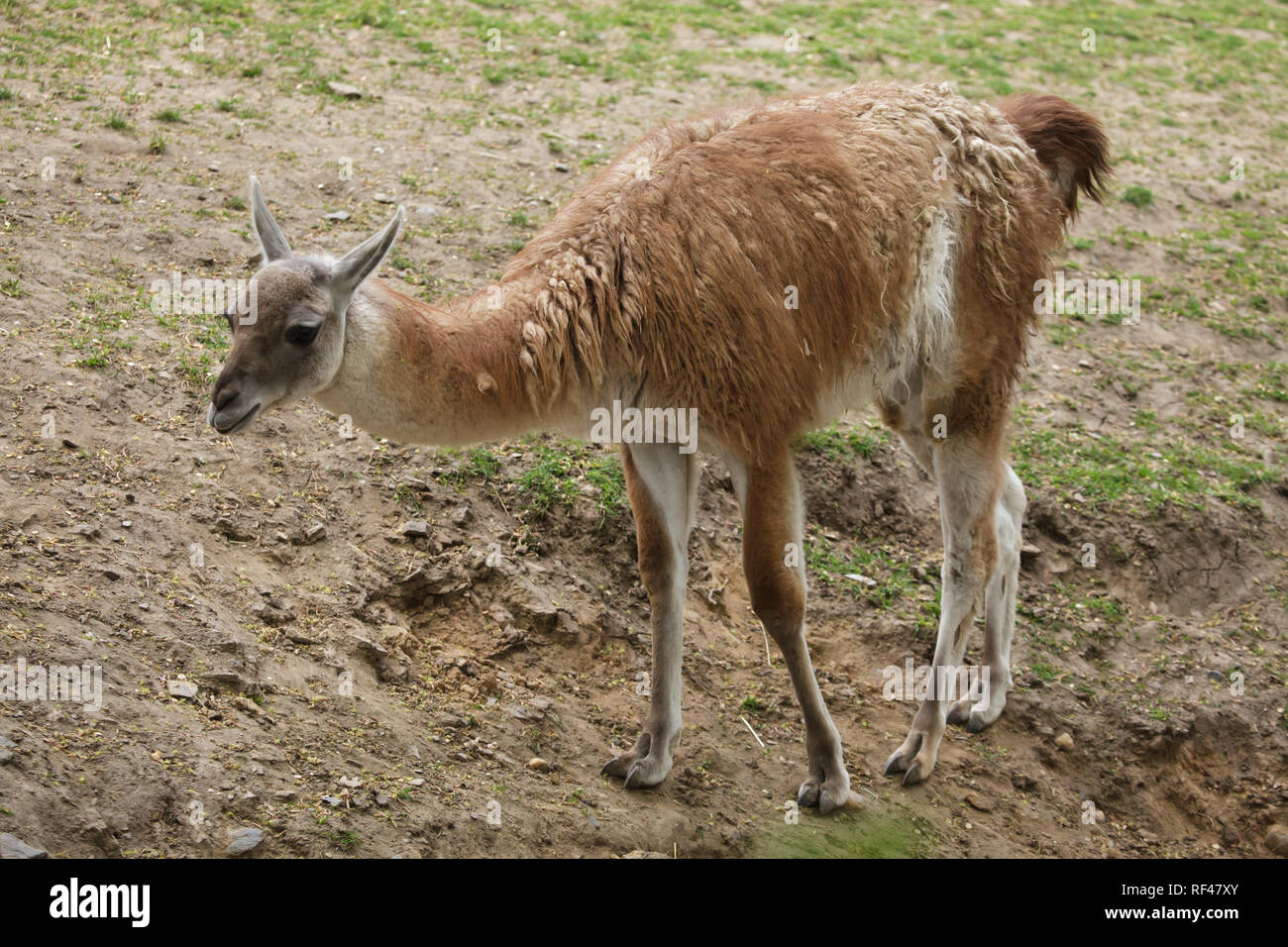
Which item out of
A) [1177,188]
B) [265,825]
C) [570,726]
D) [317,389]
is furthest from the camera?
[1177,188]

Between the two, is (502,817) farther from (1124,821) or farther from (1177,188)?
(1177,188)

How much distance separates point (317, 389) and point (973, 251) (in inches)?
108

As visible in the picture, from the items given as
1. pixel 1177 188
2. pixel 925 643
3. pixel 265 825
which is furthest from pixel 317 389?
pixel 1177 188

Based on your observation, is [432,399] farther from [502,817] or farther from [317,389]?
[502,817]

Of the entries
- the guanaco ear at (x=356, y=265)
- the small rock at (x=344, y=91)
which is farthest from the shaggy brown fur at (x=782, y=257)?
the small rock at (x=344, y=91)

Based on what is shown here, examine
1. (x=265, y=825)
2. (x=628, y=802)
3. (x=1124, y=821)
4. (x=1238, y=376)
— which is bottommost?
(x=1124, y=821)

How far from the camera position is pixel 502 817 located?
14.0 feet

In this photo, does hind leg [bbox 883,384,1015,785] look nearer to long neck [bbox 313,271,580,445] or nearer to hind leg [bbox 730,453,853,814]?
hind leg [bbox 730,453,853,814]

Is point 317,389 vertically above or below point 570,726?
above

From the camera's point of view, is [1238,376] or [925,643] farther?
[1238,376]

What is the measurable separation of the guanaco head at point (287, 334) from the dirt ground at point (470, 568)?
99 centimetres

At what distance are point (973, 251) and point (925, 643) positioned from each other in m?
1.97

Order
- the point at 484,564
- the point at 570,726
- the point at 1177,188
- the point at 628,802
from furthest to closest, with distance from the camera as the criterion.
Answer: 1. the point at 1177,188
2. the point at 484,564
3. the point at 570,726
4. the point at 628,802

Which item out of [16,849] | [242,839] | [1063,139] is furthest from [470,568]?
[1063,139]
